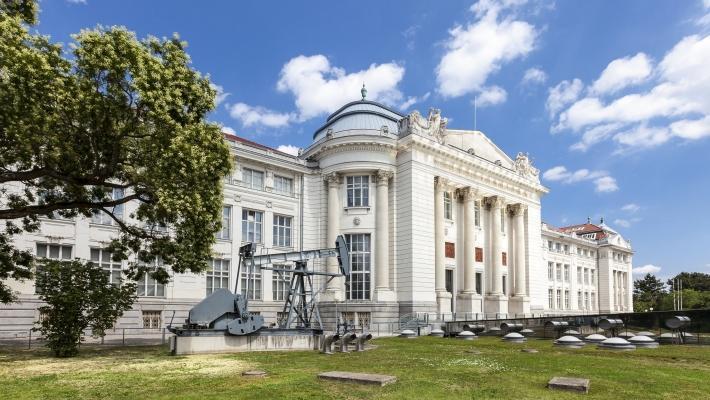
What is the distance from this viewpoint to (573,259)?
81.2 meters

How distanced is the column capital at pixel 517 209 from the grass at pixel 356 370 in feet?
112

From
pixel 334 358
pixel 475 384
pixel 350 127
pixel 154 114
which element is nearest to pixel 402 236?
pixel 350 127

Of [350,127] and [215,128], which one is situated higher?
[350,127]

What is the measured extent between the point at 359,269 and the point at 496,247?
16.1 metres

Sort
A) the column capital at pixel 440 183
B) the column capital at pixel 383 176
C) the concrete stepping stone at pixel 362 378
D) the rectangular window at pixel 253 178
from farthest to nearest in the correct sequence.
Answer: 1. the column capital at pixel 440 183
2. the column capital at pixel 383 176
3. the rectangular window at pixel 253 178
4. the concrete stepping stone at pixel 362 378

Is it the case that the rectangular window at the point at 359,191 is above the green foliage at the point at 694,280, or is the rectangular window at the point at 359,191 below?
above

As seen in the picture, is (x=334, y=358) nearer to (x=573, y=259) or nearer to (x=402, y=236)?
(x=402, y=236)

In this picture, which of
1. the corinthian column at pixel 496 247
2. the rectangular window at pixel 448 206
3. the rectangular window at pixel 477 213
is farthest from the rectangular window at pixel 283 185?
the corinthian column at pixel 496 247

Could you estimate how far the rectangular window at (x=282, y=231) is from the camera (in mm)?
44406

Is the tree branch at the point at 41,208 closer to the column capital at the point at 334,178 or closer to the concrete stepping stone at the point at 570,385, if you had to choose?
the concrete stepping stone at the point at 570,385

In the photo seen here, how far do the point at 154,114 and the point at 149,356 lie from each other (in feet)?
31.1

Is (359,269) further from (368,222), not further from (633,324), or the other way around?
(633,324)

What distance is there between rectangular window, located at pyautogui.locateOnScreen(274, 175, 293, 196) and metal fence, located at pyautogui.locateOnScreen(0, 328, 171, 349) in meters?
14.8

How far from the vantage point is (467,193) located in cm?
4931
